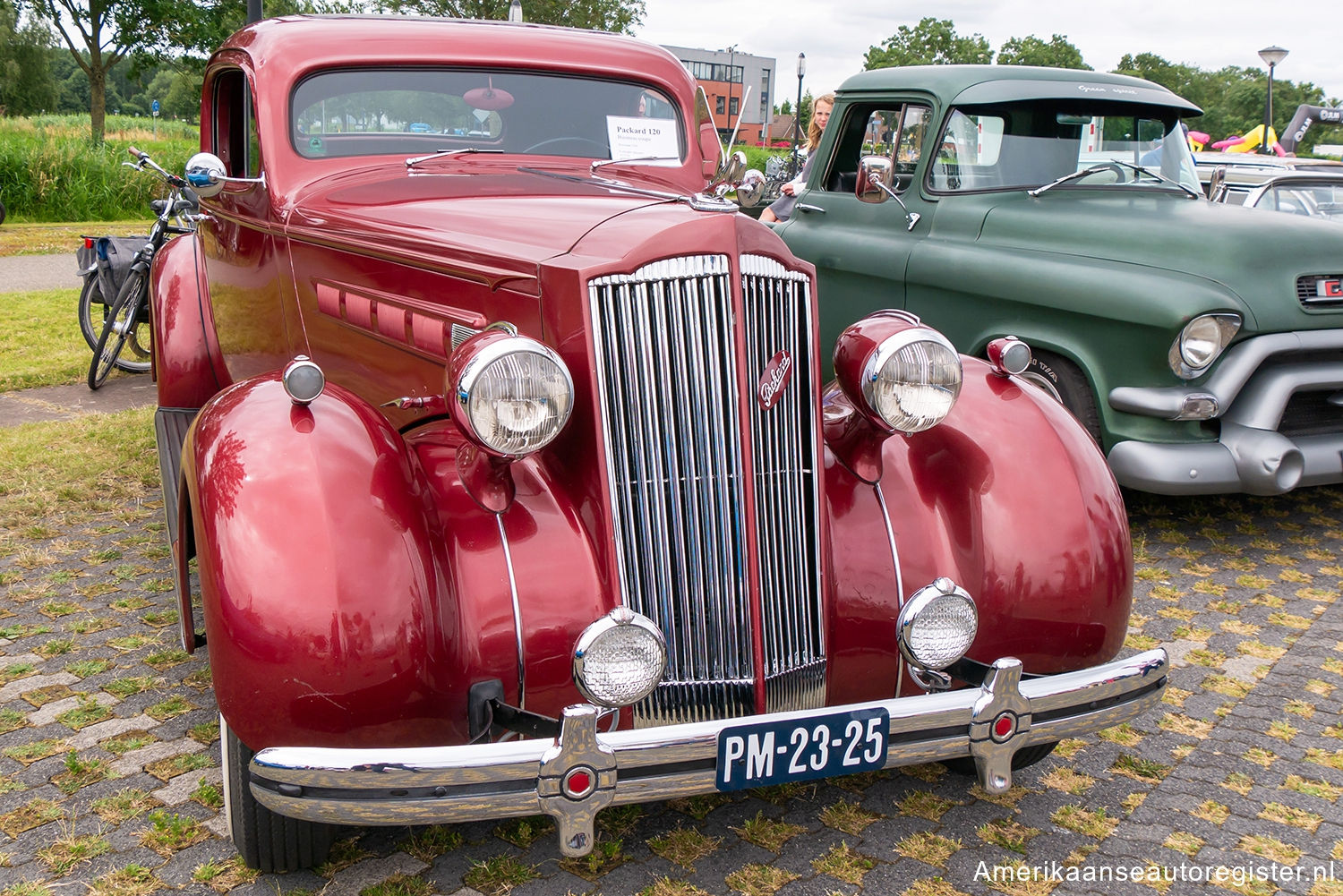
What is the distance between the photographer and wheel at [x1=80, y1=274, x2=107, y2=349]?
21.3 feet

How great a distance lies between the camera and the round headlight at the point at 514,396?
1.88 m

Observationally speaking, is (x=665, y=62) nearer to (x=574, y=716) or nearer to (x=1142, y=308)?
(x=1142, y=308)

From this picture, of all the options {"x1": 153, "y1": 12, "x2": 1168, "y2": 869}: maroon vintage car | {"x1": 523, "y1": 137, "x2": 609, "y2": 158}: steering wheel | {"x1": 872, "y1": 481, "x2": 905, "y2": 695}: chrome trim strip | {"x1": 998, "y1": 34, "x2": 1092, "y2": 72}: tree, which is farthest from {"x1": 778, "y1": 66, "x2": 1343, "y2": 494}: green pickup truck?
{"x1": 998, "y1": 34, "x2": 1092, "y2": 72}: tree

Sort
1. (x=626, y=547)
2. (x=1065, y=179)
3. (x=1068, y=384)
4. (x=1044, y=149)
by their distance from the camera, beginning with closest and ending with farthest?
(x=626, y=547) → (x=1068, y=384) → (x=1065, y=179) → (x=1044, y=149)

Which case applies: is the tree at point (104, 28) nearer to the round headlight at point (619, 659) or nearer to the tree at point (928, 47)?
the round headlight at point (619, 659)

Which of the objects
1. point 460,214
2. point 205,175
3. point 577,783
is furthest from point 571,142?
point 577,783

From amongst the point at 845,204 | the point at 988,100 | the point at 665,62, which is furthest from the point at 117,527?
the point at 988,100

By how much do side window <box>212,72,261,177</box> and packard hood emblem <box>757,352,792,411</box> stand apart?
7.18 ft

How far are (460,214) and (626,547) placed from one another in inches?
44.9

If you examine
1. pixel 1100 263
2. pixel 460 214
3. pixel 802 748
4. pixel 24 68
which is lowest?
pixel 802 748

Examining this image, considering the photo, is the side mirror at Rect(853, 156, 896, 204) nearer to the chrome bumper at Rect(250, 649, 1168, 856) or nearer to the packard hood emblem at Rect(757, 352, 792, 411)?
the packard hood emblem at Rect(757, 352, 792, 411)

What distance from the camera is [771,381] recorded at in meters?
2.09

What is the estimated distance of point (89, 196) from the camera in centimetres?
1430

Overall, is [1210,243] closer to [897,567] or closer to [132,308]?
[897,567]
